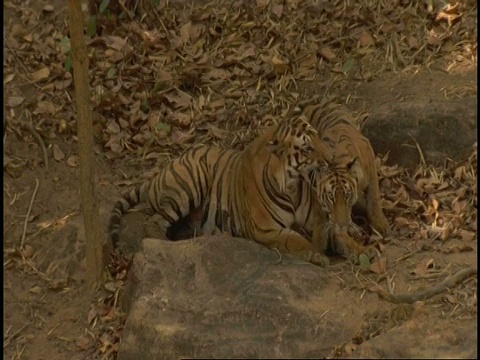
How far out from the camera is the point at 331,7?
28.4 feet

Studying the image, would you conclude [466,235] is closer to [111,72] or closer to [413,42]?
[413,42]

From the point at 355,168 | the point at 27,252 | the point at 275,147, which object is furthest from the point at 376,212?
the point at 27,252

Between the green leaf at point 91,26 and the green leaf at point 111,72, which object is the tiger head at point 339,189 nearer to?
the green leaf at point 111,72

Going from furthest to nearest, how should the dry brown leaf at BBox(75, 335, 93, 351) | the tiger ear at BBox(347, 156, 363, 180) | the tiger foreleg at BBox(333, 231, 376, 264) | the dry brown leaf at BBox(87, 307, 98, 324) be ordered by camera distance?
1. the dry brown leaf at BBox(87, 307, 98, 324)
2. the dry brown leaf at BBox(75, 335, 93, 351)
3. the tiger ear at BBox(347, 156, 363, 180)
4. the tiger foreleg at BBox(333, 231, 376, 264)

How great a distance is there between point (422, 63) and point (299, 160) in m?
1.66

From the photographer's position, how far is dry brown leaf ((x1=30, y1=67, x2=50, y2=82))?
337 inches

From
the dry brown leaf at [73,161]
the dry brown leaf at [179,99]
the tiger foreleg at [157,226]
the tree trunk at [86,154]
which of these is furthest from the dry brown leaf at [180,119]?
the tree trunk at [86,154]

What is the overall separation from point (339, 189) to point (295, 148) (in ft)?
1.51

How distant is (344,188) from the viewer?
6.49 m

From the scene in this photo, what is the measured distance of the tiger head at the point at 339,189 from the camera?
649 cm

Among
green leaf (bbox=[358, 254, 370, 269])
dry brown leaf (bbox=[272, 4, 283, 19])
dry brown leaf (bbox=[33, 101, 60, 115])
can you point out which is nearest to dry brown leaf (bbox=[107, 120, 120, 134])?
dry brown leaf (bbox=[33, 101, 60, 115])

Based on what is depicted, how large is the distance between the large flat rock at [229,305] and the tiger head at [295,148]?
631mm

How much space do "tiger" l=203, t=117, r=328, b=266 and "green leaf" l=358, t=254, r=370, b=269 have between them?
0.35 meters

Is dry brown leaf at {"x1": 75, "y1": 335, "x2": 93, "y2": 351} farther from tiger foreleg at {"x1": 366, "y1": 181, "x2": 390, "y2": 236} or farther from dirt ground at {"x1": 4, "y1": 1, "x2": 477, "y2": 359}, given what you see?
tiger foreleg at {"x1": 366, "y1": 181, "x2": 390, "y2": 236}
